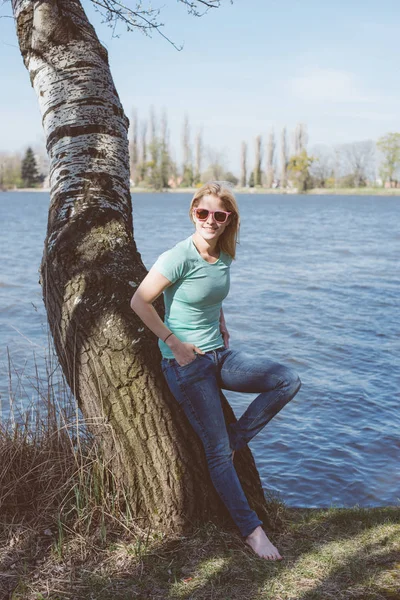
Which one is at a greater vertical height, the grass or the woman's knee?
the woman's knee

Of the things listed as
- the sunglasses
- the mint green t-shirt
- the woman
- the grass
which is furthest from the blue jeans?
the sunglasses

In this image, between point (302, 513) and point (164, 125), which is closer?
point (302, 513)

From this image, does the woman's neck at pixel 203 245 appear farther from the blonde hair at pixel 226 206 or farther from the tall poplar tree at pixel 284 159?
the tall poplar tree at pixel 284 159

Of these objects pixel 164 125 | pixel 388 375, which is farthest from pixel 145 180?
pixel 388 375

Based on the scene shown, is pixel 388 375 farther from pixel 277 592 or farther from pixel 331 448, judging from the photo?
pixel 277 592

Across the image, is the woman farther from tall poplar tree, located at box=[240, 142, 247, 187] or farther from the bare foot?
tall poplar tree, located at box=[240, 142, 247, 187]

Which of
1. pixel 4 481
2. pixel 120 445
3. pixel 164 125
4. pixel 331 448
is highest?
pixel 164 125

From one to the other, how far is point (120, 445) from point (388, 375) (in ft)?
22.7

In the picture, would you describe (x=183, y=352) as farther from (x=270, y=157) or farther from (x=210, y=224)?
(x=270, y=157)

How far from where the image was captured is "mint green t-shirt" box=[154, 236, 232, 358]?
3.51m

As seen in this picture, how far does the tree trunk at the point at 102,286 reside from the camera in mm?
3764

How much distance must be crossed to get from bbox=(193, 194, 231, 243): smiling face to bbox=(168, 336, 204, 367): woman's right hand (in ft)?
1.90

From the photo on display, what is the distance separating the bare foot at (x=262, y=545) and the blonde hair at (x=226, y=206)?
5.04 feet

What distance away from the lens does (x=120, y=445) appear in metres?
3.78
